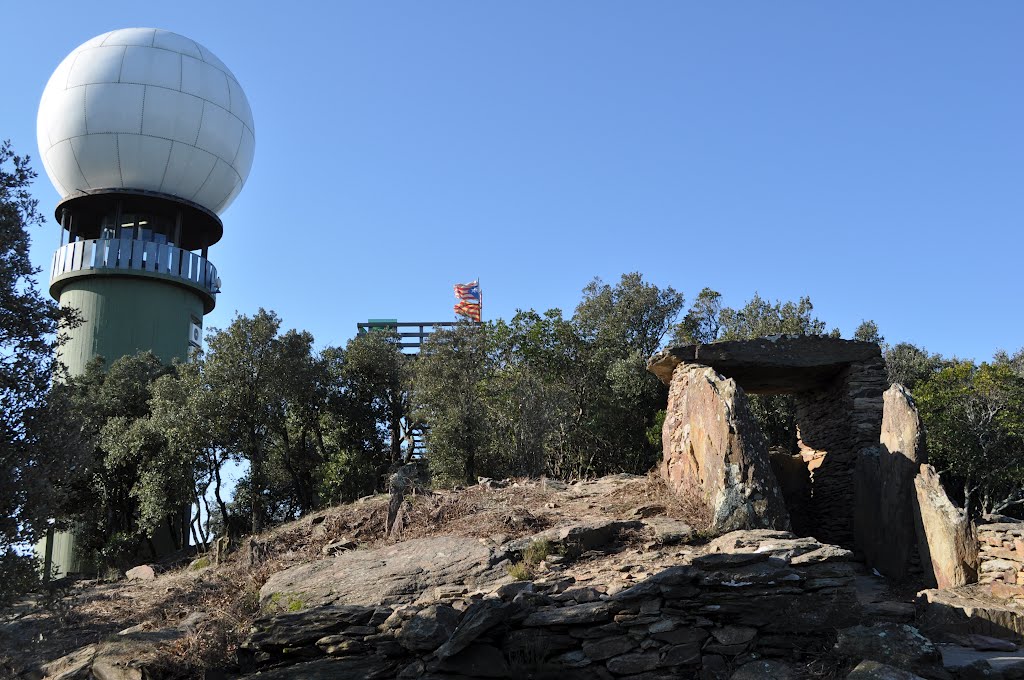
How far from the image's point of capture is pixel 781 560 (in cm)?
870

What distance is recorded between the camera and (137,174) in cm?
2658

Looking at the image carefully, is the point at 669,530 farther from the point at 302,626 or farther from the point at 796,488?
the point at 796,488

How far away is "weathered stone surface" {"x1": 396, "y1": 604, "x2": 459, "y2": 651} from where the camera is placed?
313 inches

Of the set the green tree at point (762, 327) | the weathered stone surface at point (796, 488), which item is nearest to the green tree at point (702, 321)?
the green tree at point (762, 327)

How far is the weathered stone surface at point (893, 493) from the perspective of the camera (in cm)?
1216

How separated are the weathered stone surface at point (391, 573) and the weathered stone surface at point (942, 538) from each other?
6290 millimetres

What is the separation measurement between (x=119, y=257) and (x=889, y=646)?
26.5 metres

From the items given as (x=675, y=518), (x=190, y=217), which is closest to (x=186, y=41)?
(x=190, y=217)

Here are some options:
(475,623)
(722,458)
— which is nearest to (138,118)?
(722,458)

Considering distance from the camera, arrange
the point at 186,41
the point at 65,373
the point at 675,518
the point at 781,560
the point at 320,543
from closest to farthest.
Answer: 1. the point at 781,560
2. the point at 65,373
3. the point at 675,518
4. the point at 320,543
5. the point at 186,41

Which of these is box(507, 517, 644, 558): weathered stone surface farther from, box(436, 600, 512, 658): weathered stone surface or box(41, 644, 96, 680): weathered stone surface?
box(41, 644, 96, 680): weathered stone surface

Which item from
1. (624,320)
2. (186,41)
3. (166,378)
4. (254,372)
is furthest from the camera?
(186,41)

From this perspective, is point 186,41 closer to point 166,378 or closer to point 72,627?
point 166,378

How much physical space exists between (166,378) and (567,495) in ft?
41.9
